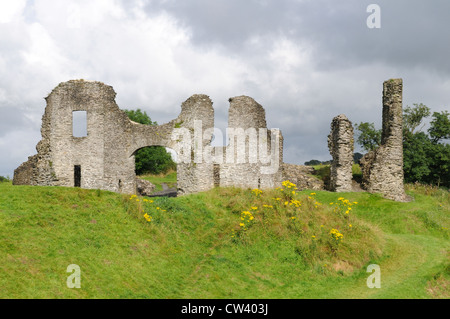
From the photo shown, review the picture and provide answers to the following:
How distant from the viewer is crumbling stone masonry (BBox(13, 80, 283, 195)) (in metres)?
24.4

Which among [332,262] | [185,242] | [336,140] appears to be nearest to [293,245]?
[332,262]

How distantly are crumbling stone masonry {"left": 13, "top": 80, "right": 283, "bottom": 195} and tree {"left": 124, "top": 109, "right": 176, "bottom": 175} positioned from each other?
24.4 metres

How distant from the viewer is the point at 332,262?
48.0 feet

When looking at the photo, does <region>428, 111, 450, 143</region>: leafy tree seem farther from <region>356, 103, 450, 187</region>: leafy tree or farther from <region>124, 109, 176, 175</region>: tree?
A: <region>124, 109, 176, 175</region>: tree

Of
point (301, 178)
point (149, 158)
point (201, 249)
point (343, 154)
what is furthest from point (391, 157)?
point (149, 158)

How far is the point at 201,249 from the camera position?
1526 centimetres

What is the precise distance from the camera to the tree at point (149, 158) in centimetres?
5069

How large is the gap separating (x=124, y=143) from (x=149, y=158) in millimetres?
25326

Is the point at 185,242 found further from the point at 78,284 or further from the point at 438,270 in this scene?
the point at 438,270

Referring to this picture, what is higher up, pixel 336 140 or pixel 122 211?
pixel 336 140
